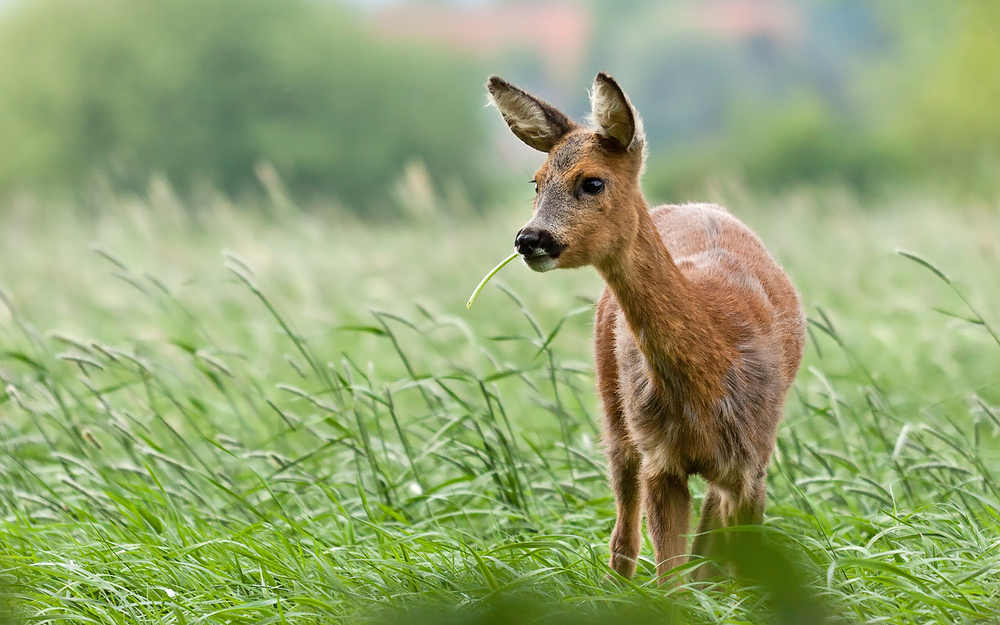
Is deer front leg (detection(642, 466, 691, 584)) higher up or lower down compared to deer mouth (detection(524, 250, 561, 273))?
lower down

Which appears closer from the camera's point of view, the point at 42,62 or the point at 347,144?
the point at 42,62

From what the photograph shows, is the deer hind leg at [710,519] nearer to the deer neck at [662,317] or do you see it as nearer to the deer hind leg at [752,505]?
the deer hind leg at [752,505]

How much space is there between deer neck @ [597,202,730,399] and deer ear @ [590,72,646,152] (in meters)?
0.19

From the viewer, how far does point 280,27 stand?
24109 mm

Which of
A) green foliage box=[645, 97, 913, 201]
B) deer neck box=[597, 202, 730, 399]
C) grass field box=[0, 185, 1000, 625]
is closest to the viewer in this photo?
grass field box=[0, 185, 1000, 625]

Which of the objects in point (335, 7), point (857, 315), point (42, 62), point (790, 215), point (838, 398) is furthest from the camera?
point (335, 7)

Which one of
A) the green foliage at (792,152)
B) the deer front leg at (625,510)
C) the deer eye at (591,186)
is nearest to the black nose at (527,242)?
the deer eye at (591,186)

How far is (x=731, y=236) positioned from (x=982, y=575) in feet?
4.13

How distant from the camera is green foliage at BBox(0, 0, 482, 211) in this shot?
22.5 meters

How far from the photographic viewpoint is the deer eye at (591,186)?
287 cm

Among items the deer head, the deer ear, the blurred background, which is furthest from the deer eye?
the blurred background

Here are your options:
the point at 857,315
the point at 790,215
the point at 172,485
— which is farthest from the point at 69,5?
the point at 172,485

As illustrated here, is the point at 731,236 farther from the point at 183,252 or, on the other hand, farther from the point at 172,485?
the point at 183,252

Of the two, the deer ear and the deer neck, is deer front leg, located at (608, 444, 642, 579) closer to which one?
the deer neck
